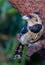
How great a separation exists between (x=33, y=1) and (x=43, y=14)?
45 millimetres

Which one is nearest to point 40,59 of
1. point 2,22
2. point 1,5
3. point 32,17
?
point 32,17

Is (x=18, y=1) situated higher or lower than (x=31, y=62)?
higher

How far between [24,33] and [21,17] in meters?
0.06

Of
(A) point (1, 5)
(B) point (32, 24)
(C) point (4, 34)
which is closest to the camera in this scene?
(B) point (32, 24)

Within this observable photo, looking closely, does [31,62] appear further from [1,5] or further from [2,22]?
[2,22]

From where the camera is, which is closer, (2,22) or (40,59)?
(40,59)

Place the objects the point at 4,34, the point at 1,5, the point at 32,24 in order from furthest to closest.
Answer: the point at 4,34, the point at 1,5, the point at 32,24

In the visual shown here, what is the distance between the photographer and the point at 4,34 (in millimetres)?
1229

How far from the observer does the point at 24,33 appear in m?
0.54

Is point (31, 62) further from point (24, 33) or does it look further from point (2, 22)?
point (2, 22)

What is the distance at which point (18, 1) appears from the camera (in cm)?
61

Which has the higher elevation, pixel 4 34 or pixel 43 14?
pixel 43 14

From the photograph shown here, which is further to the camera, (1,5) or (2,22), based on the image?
(2,22)

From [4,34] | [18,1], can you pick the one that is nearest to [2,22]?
[4,34]
